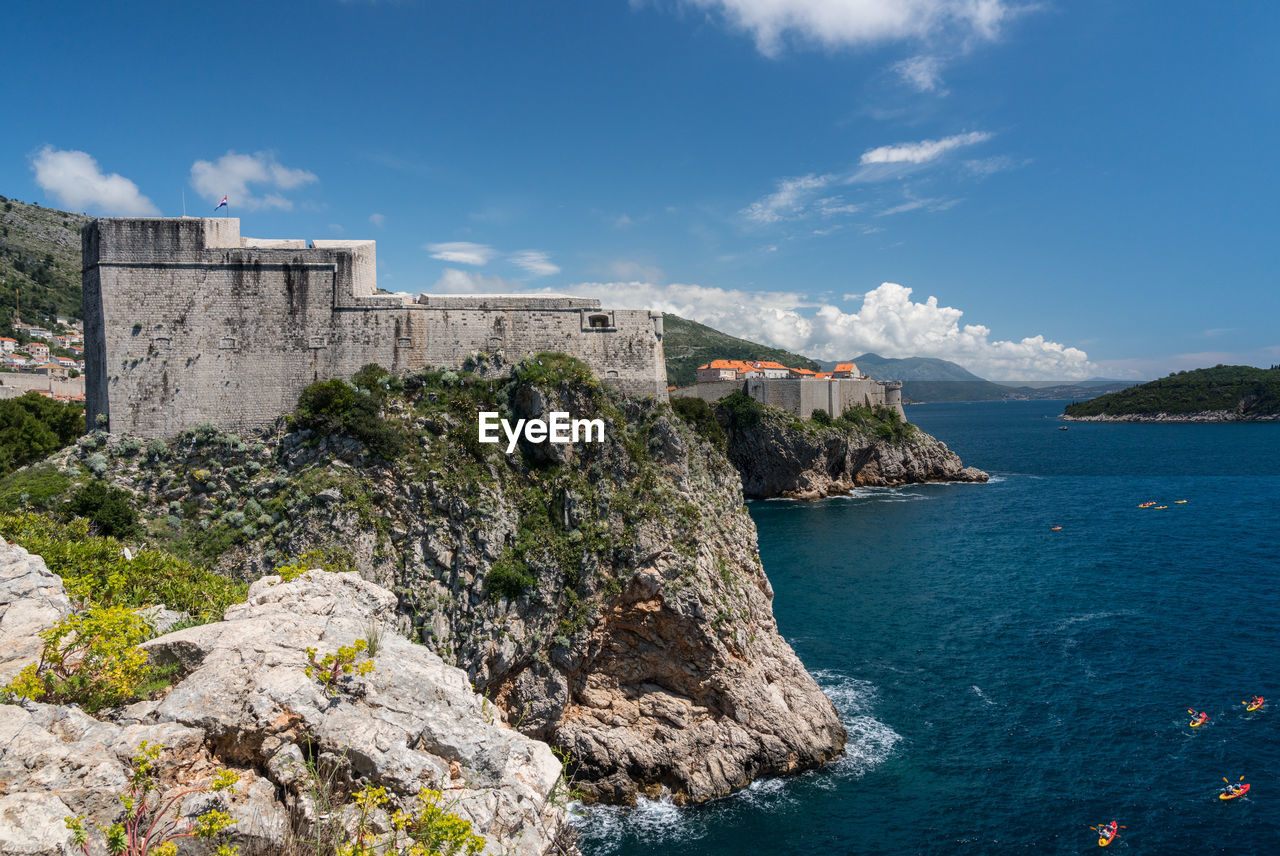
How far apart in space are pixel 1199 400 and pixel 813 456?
120509 millimetres

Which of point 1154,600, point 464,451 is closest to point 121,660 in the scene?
point 464,451

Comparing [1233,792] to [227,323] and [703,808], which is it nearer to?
[703,808]

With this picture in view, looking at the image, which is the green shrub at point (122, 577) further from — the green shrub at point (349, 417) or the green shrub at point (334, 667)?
the green shrub at point (349, 417)

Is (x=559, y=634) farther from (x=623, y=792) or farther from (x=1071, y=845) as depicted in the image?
(x=1071, y=845)

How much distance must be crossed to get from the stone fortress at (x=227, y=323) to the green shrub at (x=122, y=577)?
7632 mm

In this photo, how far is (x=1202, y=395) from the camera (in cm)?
13775

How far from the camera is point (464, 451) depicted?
2228cm

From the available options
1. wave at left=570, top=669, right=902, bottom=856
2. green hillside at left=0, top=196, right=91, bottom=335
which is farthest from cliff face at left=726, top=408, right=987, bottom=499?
green hillside at left=0, top=196, right=91, bottom=335

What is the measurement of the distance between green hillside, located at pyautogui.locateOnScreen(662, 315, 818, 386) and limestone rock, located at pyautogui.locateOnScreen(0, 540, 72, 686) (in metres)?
106

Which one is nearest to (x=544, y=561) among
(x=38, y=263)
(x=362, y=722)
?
(x=362, y=722)

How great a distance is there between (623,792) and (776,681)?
20.7ft

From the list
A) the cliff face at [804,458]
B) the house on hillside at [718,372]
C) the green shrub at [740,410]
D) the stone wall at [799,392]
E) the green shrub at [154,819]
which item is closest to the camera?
the green shrub at [154,819]

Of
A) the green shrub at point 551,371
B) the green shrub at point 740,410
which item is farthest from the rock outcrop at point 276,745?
the green shrub at point 740,410

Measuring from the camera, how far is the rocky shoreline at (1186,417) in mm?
128500
